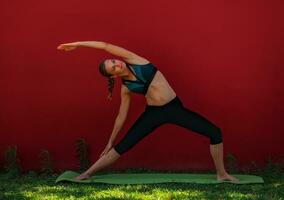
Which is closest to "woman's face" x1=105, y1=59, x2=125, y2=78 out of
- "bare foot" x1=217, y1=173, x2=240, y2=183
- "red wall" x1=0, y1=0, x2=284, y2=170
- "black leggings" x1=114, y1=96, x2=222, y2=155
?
"black leggings" x1=114, y1=96, x2=222, y2=155

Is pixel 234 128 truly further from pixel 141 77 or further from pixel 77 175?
pixel 77 175

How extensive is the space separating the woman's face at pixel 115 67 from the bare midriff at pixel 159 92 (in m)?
0.36

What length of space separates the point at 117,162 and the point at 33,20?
1.89 m

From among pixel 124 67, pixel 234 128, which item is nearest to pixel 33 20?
pixel 124 67

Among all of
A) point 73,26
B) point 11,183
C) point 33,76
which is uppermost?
point 73,26

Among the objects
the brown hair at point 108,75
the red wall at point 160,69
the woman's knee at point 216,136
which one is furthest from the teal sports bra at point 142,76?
the woman's knee at point 216,136

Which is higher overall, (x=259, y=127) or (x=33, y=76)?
(x=33, y=76)

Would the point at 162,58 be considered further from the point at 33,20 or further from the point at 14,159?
the point at 14,159

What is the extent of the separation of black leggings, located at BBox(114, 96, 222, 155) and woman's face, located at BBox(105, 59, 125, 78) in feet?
1.76

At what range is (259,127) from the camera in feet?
24.8

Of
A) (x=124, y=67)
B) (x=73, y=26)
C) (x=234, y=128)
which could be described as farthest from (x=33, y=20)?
(x=234, y=128)

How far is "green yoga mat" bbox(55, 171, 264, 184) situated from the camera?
705 cm

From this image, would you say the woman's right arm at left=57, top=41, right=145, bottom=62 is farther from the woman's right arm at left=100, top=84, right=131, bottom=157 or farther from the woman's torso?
the woman's right arm at left=100, top=84, right=131, bottom=157

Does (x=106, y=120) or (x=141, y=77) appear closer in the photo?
(x=141, y=77)
